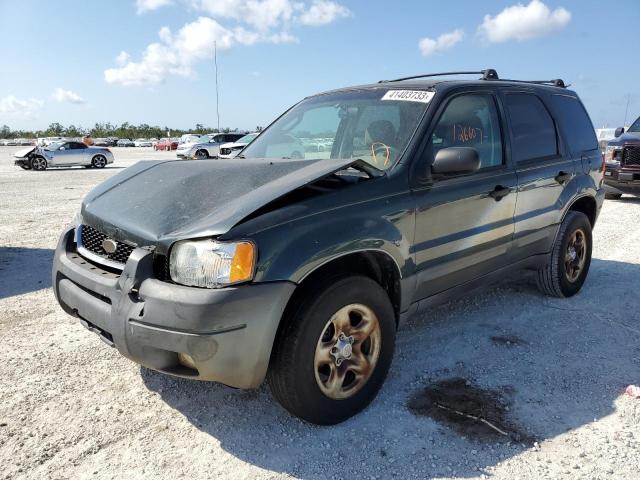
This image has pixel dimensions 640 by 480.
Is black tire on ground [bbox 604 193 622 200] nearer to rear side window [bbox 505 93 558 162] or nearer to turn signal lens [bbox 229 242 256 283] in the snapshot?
rear side window [bbox 505 93 558 162]

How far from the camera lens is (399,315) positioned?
10.2ft

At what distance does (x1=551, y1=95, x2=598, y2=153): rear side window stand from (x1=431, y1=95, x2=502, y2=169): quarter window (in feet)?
3.56

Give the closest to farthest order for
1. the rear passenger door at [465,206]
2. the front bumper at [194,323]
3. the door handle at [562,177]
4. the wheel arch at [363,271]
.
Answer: the front bumper at [194,323] < the wheel arch at [363,271] < the rear passenger door at [465,206] < the door handle at [562,177]

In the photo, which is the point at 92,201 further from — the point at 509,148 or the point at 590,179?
the point at 590,179

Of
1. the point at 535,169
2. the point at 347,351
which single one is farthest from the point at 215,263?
the point at 535,169

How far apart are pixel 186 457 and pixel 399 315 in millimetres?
1431

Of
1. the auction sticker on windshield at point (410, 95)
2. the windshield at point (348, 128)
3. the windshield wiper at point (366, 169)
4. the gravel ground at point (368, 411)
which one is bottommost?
the gravel ground at point (368, 411)

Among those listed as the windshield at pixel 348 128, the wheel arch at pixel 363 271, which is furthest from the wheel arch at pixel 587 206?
the wheel arch at pixel 363 271

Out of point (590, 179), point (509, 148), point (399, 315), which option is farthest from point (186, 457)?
point (590, 179)

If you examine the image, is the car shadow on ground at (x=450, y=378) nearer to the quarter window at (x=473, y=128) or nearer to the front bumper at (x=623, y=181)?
the quarter window at (x=473, y=128)

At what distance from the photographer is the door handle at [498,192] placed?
11.6 ft

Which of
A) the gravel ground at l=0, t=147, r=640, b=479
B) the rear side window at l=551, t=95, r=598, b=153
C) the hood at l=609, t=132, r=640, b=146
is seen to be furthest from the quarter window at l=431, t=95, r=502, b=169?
the hood at l=609, t=132, r=640, b=146

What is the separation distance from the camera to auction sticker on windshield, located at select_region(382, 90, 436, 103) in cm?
333

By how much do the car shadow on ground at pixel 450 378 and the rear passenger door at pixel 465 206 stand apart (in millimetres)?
575
